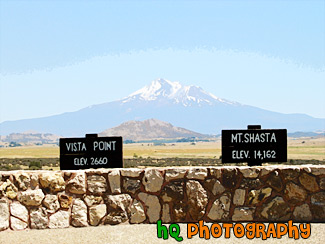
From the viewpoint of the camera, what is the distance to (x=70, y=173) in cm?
1252

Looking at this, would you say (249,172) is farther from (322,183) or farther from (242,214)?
(322,183)

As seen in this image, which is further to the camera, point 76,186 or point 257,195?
point 257,195

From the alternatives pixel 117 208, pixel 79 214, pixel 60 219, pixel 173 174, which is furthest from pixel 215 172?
pixel 60 219

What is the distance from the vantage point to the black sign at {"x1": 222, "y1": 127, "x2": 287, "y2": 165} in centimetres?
1366

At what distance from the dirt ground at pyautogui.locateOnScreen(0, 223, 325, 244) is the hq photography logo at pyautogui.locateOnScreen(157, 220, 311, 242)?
0.10m

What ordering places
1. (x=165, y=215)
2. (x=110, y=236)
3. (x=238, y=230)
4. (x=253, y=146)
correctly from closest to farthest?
1. (x=110, y=236)
2. (x=238, y=230)
3. (x=165, y=215)
4. (x=253, y=146)

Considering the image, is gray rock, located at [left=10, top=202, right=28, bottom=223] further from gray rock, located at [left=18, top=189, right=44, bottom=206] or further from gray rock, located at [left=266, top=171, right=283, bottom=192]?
gray rock, located at [left=266, top=171, right=283, bottom=192]

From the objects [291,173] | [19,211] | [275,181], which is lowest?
[19,211]

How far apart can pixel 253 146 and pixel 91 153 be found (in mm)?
3612

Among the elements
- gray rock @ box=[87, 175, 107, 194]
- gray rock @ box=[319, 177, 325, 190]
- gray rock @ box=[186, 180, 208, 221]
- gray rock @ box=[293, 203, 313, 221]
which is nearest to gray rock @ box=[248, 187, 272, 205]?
gray rock @ box=[293, 203, 313, 221]

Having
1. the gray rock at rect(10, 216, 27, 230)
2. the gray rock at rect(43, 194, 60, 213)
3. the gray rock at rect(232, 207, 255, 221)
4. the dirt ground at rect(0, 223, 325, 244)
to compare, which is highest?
the gray rock at rect(43, 194, 60, 213)

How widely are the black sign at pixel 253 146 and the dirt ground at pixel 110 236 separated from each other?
2.01 m

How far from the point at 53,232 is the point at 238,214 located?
3773mm

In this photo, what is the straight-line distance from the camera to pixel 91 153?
13.4m
